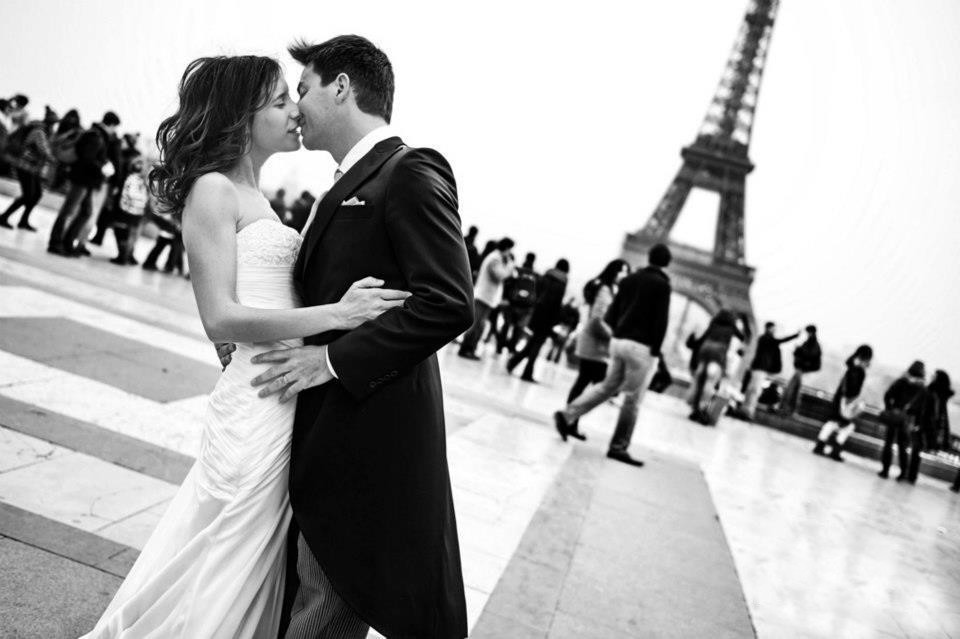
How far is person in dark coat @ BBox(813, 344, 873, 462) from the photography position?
32.2ft

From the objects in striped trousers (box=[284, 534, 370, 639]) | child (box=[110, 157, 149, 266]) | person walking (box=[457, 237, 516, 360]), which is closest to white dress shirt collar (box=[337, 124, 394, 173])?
striped trousers (box=[284, 534, 370, 639])

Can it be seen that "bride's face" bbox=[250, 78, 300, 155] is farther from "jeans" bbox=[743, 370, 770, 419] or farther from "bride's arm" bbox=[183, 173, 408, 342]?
"jeans" bbox=[743, 370, 770, 419]

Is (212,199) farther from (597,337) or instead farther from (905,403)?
(905,403)

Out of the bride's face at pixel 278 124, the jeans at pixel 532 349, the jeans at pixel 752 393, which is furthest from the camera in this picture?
the jeans at pixel 752 393

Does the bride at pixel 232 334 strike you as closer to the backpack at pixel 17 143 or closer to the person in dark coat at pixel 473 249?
the person in dark coat at pixel 473 249

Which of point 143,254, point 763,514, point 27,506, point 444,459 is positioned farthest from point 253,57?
point 143,254

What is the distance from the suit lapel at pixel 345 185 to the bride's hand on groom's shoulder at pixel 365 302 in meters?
0.18

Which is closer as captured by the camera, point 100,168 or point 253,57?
point 253,57

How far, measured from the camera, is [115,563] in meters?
2.26

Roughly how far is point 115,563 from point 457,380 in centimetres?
600

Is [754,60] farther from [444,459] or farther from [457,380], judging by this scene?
[444,459]

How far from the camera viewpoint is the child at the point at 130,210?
9.26m

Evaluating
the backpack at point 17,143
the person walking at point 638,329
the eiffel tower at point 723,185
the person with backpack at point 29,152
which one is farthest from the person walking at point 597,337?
the eiffel tower at point 723,185

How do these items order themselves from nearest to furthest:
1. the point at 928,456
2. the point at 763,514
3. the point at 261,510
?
the point at 261,510
the point at 763,514
the point at 928,456
